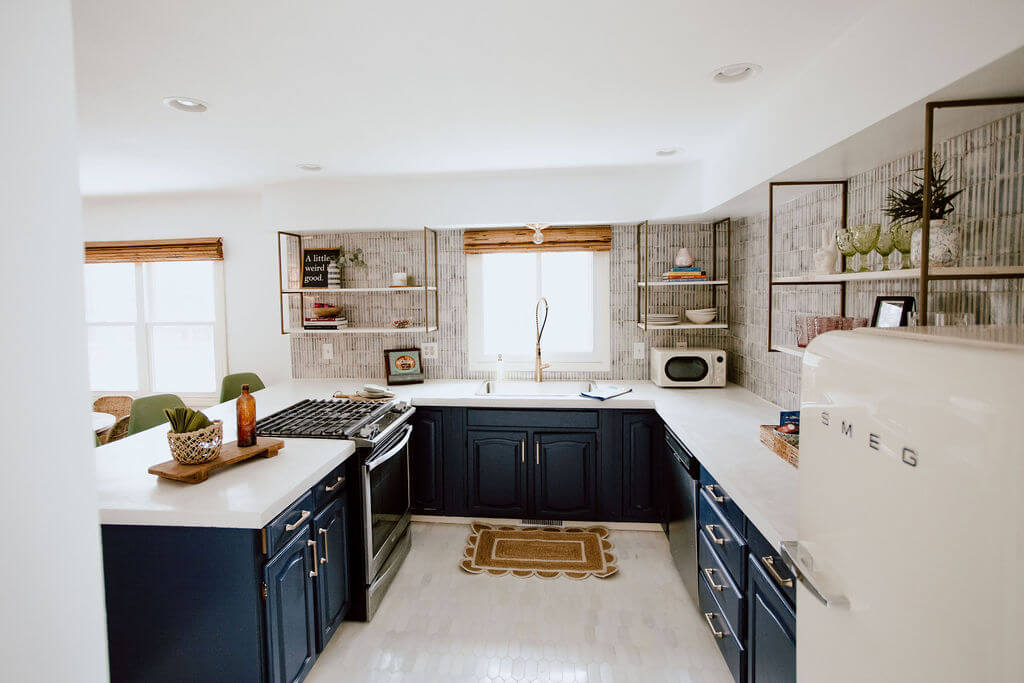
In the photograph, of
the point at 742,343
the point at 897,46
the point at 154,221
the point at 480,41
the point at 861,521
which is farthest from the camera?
the point at 154,221

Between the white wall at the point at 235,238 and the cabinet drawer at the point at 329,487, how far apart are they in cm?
224

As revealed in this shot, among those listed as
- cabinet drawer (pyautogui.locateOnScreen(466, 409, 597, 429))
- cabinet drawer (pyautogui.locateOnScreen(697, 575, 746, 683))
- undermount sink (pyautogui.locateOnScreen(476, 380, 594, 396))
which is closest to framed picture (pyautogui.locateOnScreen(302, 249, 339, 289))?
undermount sink (pyautogui.locateOnScreen(476, 380, 594, 396))

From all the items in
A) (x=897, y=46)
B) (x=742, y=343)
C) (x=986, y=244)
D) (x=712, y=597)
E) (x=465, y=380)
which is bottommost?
(x=712, y=597)

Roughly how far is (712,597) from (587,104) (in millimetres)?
2104

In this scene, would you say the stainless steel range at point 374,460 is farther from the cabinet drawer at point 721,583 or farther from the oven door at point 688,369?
the oven door at point 688,369

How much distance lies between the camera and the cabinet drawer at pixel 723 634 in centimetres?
177

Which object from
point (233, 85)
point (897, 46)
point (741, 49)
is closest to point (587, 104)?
point (741, 49)

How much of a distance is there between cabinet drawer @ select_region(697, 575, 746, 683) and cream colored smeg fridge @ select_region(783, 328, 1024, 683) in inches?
36.0

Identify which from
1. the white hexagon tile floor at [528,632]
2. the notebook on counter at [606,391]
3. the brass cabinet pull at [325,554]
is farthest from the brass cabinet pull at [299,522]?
the notebook on counter at [606,391]

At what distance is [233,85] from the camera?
1.90m

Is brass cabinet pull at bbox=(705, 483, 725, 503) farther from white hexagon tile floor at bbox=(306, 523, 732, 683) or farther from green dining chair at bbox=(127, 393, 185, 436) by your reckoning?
green dining chair at bbox=(127, 393, 185, 436)

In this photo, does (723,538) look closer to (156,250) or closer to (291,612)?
(291,612)

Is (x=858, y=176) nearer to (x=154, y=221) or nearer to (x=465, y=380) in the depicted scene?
(x=465, y=380)

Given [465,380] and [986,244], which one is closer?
[986,244]
